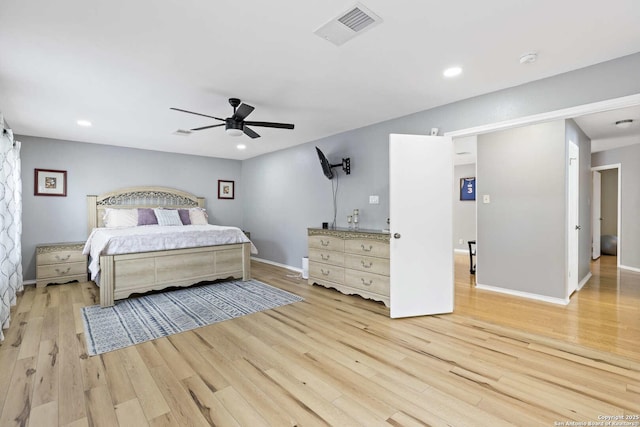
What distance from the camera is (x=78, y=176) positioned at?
530 centimetres

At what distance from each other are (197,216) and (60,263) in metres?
2.26

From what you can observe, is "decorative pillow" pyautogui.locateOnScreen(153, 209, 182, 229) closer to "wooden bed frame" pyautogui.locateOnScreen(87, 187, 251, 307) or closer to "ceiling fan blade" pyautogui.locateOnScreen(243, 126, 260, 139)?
"wooden bed frame" pyautogui.locateOnScreen(87, 187, 251, 307)

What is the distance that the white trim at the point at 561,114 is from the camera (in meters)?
2.42

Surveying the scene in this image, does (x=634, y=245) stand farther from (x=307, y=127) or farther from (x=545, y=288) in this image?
(x=307, y=127)

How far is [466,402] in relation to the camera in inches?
73.3

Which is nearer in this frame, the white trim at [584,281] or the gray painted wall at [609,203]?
the white trim at [584,281]

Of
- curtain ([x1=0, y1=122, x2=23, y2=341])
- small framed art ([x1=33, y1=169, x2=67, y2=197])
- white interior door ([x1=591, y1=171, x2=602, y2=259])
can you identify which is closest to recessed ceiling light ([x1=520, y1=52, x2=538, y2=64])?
curtain ([x1=0, y1=122, x2=23, y2=341])

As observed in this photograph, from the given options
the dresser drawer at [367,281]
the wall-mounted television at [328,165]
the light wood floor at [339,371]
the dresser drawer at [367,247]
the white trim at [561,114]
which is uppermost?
the white trim at [561,114]

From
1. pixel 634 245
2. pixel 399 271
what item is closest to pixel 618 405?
pixel 399 271

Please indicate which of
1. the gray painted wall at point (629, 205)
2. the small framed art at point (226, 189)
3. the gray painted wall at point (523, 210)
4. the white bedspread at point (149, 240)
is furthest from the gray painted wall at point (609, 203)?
the small framed art at point (226, 189)

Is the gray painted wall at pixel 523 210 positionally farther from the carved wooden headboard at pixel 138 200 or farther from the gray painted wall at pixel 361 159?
the carved wooden headboard at pixel 138 200

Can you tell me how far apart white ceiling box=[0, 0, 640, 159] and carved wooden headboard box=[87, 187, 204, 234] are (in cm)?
193

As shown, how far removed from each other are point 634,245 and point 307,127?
663 cm

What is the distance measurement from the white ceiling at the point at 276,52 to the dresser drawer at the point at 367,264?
6.38ft
